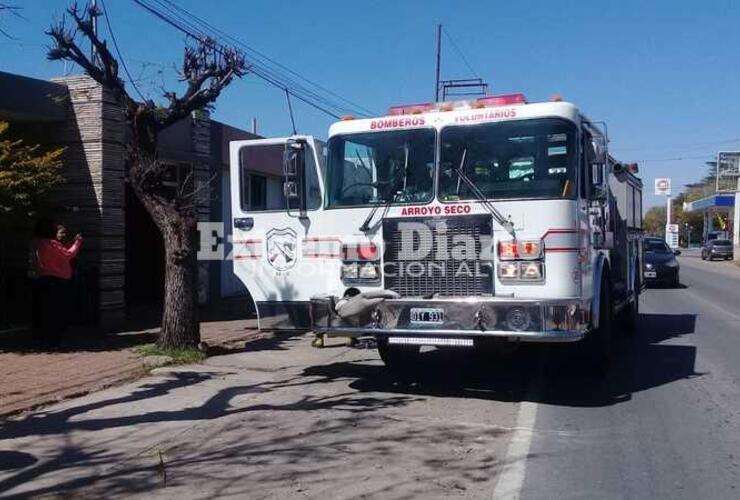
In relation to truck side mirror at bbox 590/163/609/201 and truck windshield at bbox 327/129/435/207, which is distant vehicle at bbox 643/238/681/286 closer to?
truck side mirror at bbox 590/163/609/201

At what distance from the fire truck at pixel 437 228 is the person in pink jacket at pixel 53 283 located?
3.09 metres

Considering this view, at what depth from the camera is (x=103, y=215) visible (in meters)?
11.9

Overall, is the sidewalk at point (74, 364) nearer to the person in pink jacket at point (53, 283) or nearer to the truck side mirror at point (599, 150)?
the person in pink jacket at point (53, 283)

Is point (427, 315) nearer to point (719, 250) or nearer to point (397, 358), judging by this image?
point (397, 358)

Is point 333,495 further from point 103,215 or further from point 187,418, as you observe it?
point 103,215

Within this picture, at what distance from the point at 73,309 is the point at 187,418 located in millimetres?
5745

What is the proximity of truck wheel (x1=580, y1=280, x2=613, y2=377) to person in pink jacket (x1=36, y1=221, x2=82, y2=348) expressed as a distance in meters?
6.63

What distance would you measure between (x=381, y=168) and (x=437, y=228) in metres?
0.91

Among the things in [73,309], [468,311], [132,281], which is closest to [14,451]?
[468,311]

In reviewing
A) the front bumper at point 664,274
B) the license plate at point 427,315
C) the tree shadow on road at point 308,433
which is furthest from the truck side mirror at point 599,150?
the front bumper at point 664,274

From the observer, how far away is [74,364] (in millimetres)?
9031

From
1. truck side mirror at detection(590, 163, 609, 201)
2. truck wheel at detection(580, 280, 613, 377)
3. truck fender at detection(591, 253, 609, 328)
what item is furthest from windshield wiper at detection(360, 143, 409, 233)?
truck wheel at detection(580, 280, 613, 377)

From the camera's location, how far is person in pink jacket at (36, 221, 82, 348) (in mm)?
9914

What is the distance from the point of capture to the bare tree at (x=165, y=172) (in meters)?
9.70
